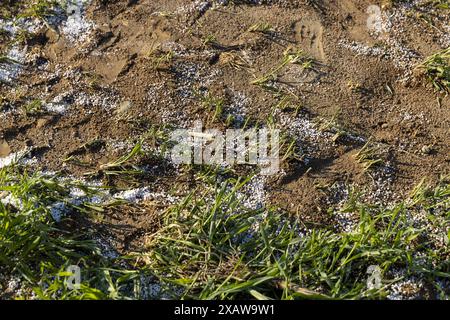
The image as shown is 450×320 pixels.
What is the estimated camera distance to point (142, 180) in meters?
3.29

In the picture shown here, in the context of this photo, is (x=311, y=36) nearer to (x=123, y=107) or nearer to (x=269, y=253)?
(x=123, y=107)

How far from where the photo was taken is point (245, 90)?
3.63 metres

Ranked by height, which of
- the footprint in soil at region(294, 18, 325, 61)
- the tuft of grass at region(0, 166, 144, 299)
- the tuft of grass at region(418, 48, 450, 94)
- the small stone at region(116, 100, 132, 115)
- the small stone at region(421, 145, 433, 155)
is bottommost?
the tuft of grass at region(0, 166, 144, 299)

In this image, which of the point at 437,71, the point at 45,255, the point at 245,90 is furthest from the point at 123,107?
the point at 437,71

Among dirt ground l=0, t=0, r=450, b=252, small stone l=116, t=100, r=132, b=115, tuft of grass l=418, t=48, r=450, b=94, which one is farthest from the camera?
tuft of grass l=418, t=48, r=450, b=94

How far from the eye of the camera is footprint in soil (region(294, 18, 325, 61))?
12.6 ft

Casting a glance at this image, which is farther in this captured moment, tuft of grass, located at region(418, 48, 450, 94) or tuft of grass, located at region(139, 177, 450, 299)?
tuft of grass, located at region(418, 48, 450, 94)

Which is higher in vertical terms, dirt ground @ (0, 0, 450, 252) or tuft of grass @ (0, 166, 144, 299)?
dirt ground @ (0, 0, 450, 252)

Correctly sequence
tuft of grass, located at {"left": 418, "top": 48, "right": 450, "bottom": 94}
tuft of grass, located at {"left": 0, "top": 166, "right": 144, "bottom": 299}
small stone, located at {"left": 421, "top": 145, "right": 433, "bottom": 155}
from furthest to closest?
1. tuft of grass, located at {"left": 418, "top": 48, "right": 450, "bottom": 94}
2. small stone, located at {"left": 421, "top": 145, "right": 433, "bottom": 155}
3. tuft of grass, located at {"left": 0, "top": 166, "right": 144, "bottom": 299}

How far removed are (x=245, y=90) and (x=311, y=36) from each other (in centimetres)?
60

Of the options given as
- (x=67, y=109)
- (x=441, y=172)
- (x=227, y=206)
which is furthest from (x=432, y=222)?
(x=67, y=109)

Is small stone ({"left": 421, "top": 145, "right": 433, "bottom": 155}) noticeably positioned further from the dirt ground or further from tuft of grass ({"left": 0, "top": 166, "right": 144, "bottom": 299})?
tuft of grass ({"left": 0, "top": 166, "right": 144, "bottom": 299})

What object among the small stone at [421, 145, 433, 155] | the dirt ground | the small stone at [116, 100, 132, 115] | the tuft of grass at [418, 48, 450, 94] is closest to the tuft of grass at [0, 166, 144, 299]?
the dirt ground

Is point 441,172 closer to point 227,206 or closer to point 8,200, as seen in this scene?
point 227,206
